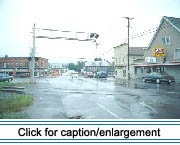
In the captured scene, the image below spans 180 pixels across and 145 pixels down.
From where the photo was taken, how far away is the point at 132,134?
5137mm

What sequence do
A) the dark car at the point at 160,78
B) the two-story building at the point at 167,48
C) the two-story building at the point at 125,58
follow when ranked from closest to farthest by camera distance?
the dark car at the point at 160,78
the two-story building at the point at 167,48
the two-story building at the point at 125,58

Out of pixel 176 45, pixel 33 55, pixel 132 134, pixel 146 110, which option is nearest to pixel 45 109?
pixel 146 110

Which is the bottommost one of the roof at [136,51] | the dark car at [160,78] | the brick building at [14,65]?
the dark car at [160,78]

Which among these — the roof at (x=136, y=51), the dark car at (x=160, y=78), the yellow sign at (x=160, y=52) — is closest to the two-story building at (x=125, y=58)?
the roof at (x=136, y=51)

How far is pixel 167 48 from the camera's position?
33.8 metres

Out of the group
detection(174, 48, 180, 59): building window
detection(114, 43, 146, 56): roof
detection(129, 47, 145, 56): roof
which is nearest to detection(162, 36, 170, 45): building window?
detection(174, 48, 180, 59): building window

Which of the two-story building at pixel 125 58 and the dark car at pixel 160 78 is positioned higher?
the two-story building at pixel 125 58

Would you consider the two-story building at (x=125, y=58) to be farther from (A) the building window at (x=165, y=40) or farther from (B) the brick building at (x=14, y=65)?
(B) the brick building at (x=14, y=65)

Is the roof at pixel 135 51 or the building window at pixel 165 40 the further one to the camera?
the roof at pixel 135 51

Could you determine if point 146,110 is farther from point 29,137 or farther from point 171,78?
point 171,78

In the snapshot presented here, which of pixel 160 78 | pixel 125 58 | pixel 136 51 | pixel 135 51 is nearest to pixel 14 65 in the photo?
pixel 125 58

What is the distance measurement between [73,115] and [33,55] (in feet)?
81.8

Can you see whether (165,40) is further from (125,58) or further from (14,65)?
(14,65)

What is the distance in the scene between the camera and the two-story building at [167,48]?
31527mm
